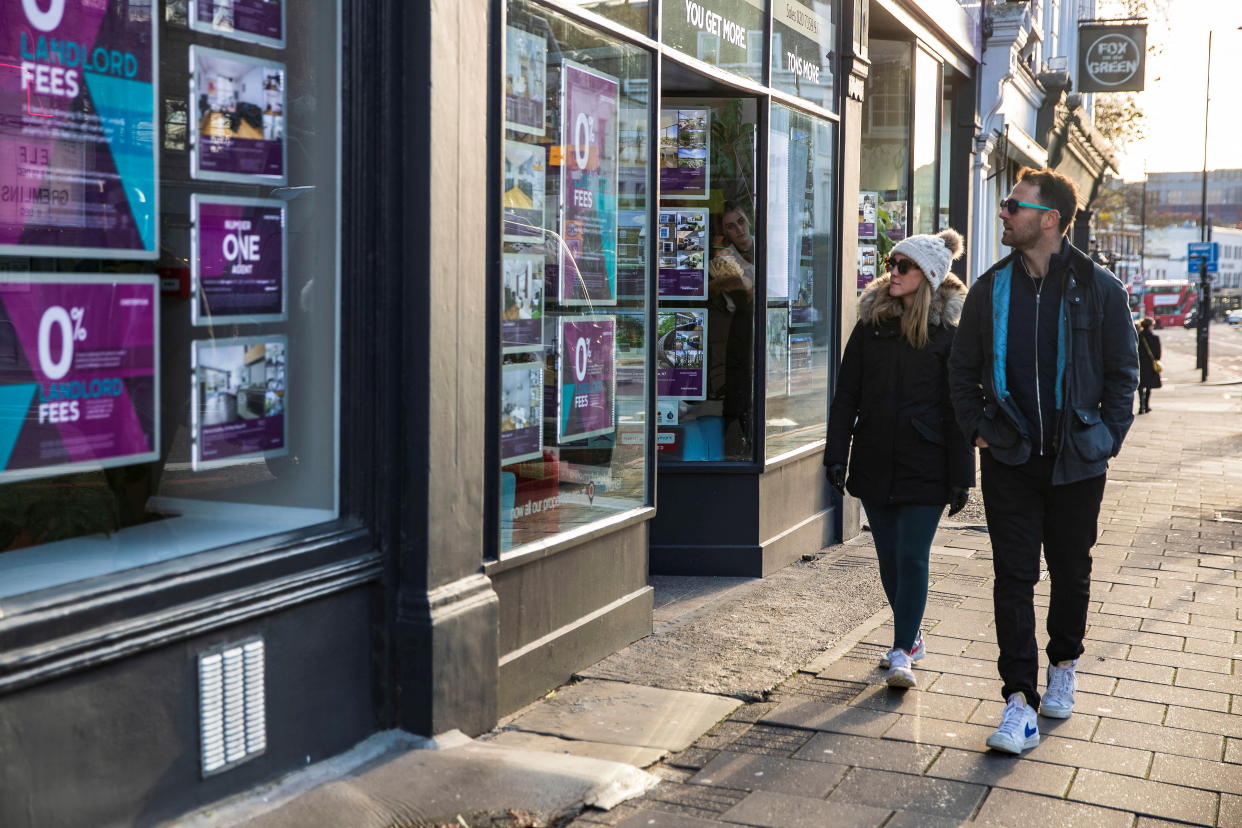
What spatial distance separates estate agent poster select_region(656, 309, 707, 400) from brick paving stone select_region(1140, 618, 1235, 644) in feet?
9.04

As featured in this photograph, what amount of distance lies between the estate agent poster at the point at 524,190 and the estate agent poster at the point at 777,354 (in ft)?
9.64

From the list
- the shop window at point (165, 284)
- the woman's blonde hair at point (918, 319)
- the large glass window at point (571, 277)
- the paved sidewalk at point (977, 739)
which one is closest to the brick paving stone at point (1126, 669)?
the paved sidewalk at point (977, 739)

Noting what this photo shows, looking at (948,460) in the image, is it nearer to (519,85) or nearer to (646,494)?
(646,494)

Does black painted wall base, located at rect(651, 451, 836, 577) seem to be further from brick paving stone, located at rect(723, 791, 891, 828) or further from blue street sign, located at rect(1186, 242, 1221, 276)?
blue street sign, located at rect(1186, 242, 1221, 276)

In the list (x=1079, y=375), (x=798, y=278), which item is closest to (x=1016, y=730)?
(x=1079, y=375)

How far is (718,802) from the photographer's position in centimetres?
423

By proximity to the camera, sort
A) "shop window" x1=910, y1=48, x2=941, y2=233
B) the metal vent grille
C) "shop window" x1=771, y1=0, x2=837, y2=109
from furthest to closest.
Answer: "shop window" x1=910, y1=48, x2=941, y2=233
"shop window" x1=771, y1=0, x2=837, y2=109
the metal vent grille

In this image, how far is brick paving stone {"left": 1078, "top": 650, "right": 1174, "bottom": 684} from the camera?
226 inches

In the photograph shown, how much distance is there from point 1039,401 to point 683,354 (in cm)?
343

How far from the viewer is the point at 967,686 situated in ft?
18.2

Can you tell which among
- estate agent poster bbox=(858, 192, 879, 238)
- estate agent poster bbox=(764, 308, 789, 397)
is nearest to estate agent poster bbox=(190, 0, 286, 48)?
estate agent poster bbox=(764, 308, 789, 397)

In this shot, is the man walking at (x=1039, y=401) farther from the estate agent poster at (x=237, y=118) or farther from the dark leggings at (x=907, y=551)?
the estate agent poster at (x=237, y=118)

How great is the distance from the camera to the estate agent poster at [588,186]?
5848 millimetres

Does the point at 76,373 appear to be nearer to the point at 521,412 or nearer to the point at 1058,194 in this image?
the point at 521,412
